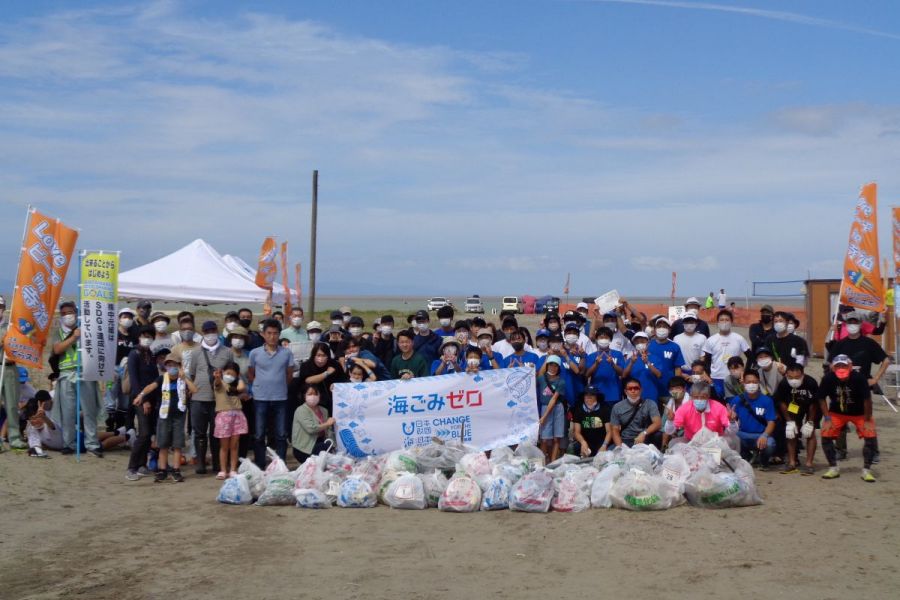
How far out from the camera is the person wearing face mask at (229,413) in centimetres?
1020

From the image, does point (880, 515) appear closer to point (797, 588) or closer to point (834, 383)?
point (834, 383)

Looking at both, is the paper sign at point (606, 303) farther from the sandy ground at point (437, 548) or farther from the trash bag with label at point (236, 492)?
the trash bag with label at point (236, 492)

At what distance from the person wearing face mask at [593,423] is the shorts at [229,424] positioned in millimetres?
3891

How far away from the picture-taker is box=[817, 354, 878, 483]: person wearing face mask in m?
9.74

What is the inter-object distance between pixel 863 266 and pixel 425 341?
7017 mm

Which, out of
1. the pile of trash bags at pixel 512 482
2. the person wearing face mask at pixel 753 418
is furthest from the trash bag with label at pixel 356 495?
the person wearing face mask at pixel 753 418

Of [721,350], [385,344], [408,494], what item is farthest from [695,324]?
[408,494]

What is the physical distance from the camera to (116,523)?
8.38 meters

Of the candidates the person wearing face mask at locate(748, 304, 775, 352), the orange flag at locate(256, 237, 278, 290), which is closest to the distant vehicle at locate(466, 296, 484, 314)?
the orange flag at locate(256, 237, 278, 290)

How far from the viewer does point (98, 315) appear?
36.1 ft

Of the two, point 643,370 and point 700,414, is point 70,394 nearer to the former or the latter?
point 643,370

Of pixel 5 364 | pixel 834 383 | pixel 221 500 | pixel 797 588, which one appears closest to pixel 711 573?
pixel 797 588

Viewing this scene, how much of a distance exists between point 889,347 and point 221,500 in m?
15.5

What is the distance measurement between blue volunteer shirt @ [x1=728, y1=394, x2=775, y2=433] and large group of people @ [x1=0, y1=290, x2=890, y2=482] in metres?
0.01
